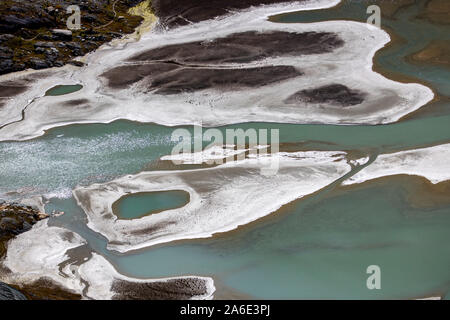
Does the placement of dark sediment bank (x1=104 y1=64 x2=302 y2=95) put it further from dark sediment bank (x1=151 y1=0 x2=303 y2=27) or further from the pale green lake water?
dark sediment bank (x1=151 y1=0 x2=303 y2=27)

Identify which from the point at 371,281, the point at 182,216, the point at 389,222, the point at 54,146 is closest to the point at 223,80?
the point at 54,146

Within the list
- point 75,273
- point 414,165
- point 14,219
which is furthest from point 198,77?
point 75,273

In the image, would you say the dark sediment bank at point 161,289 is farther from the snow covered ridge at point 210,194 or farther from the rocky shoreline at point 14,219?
the rocky shoreline at point 14,219

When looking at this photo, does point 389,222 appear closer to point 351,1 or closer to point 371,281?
point 371,281

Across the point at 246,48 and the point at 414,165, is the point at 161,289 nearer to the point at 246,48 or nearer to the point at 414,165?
the point at 414,165

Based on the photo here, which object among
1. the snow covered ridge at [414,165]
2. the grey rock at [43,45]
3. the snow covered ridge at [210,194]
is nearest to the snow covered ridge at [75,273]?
the snow covered ridge at [210,194]
